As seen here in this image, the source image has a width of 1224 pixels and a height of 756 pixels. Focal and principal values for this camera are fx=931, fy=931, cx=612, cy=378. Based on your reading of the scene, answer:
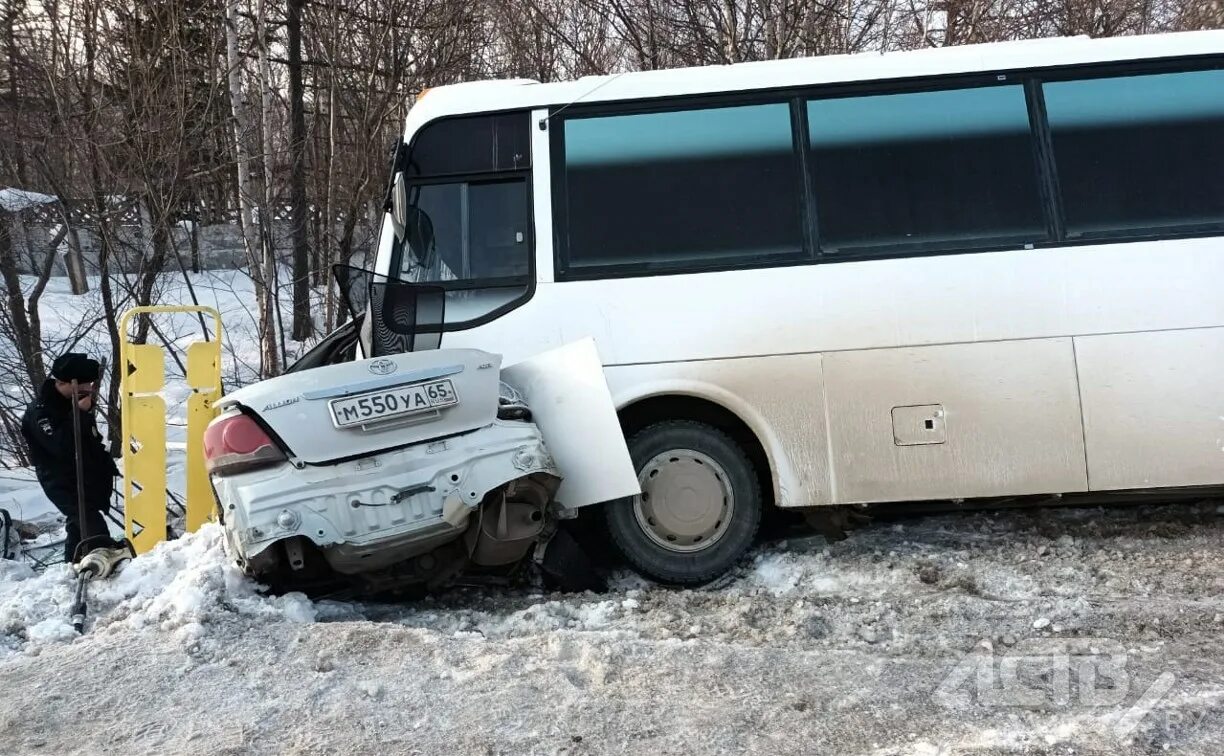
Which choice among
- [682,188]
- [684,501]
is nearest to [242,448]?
[684,501]

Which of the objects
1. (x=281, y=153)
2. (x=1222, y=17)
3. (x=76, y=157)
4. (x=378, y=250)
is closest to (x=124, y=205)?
(x=76, y=157)

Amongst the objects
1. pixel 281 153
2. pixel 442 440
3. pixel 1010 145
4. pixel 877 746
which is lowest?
pixel 877 746

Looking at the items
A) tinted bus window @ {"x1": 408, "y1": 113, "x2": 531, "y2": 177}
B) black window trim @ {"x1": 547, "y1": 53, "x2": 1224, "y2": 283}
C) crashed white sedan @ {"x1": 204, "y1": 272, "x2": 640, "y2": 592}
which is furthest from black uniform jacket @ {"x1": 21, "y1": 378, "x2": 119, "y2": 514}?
black window trim @ {"x1": 547, "y1": 53, "x2": 1224, "y2": 283}

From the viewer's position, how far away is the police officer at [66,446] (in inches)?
272

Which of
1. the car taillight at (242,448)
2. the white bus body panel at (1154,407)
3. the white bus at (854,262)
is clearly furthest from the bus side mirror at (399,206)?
the white bus body panel at (1154,407)

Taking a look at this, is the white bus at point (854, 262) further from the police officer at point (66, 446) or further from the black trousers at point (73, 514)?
the black trousers at point (73, 514)

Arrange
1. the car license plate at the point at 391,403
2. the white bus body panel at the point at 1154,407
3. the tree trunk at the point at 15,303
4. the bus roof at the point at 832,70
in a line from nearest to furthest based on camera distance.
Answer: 1. the car license plate at the point at 391,403
2. the white bus body panel at the point at 1154,407
3. the bus roof at the point at 832,70
4. the tree trunk at the point at 15,303

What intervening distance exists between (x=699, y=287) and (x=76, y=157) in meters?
10.7

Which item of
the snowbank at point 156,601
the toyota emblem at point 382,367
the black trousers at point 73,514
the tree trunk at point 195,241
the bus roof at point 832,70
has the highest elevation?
the tree trunk at point 195,241

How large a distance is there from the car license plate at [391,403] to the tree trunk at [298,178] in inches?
393

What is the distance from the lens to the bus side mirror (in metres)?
5.26

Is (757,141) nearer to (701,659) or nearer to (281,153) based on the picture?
(701,659)

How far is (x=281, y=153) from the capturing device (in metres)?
13.7

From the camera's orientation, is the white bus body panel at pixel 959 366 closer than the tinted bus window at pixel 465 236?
Yes
